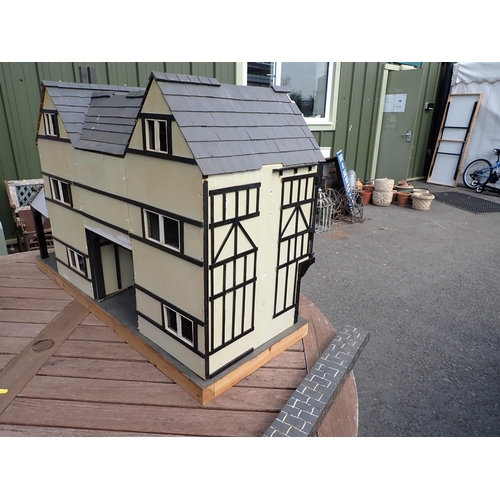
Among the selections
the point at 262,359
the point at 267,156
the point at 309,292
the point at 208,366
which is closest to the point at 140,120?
the point at 267,156

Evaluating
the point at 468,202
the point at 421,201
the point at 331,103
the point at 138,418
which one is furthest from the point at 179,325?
the point at 468,202

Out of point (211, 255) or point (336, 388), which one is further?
point (336, 388)

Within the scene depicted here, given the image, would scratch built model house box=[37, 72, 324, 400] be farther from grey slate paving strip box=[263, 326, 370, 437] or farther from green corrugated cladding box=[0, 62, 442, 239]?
green corrugated cladding box=[0, 62, 442, 239]

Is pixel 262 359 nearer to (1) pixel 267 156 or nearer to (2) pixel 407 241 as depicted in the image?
(1) pixel 267 156

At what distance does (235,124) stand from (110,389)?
1.93 m

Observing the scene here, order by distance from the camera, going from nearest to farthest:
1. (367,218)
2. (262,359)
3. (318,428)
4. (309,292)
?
(318,428)
(262,359)
(309,292)
(367,218)

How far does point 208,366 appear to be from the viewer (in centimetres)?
243

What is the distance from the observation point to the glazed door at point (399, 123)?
9.94 m

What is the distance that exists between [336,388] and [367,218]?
695 centimetres

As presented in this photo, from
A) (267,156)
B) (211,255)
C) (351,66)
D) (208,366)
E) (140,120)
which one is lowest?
(208,366)

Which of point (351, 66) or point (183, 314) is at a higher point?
point (351, 66)

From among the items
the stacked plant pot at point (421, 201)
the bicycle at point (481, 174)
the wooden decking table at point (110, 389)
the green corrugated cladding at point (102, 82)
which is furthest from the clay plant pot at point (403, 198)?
the wooden decking table at point (110, 389)

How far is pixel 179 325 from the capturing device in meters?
2.55

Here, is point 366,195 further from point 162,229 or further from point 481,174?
point 162,229
